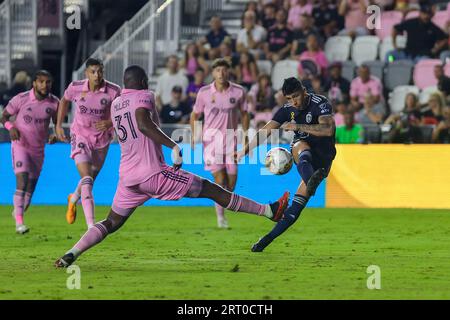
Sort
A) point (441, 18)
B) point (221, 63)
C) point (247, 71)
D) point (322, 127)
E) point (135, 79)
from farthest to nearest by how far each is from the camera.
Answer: point (441, 18) < point (247, 71) < point (221, 63) < point (322, 127) < point (135, 79)

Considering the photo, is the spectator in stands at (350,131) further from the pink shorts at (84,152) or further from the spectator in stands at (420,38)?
the pink shorts at (84,152)

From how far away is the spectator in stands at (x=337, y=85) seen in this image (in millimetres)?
24797

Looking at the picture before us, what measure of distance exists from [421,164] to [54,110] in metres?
6.99

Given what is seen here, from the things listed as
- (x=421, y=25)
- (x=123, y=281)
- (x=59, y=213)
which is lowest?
(x=59, y=213)

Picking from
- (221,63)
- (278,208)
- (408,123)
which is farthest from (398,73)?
(278,208)

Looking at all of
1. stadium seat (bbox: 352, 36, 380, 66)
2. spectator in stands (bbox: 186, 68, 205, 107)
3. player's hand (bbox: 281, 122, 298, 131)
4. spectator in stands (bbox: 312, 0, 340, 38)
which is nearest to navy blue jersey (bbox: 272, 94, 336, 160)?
player's hand (bbox: 281, 122, 298, 131)

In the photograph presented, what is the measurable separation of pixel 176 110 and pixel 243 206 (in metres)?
12.1

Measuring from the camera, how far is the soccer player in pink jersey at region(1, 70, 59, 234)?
709 inches

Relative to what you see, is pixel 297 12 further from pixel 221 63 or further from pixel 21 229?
pixel 21 229

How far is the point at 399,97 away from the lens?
2506 cm

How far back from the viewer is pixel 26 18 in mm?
27922

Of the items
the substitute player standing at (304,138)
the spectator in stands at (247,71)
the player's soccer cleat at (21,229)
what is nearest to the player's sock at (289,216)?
the substitute player standing at (304,138)
